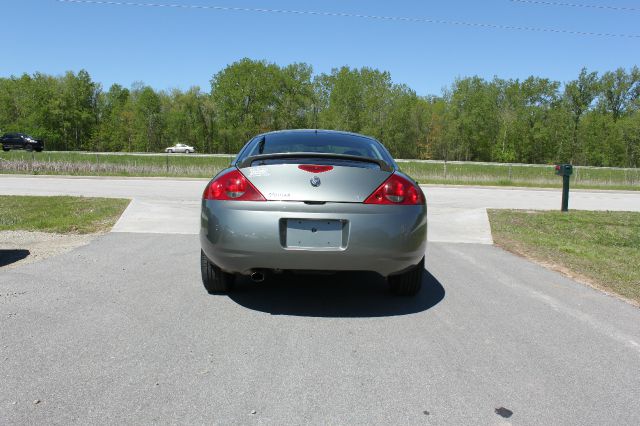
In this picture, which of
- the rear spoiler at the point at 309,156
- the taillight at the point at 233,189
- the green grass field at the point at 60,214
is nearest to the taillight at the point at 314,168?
the rear spoiler at the point at 309,156

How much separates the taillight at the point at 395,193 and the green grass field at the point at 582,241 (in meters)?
2.60

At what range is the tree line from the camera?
69938 mm

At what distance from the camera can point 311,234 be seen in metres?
3.70

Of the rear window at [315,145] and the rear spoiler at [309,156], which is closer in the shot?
the rear spoiler at [309,156]

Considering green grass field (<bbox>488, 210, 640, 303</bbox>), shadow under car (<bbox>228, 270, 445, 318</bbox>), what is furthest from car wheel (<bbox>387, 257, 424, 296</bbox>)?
green grass field (<bbox>488, 210, 640, 303</bbox>)

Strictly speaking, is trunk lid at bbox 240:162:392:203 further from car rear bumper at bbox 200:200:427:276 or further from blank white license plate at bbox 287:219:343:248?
blank white license plate at bbox 287:219:343:248

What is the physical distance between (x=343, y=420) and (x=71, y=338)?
78.7 inches

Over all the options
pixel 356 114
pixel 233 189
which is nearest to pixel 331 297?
pixel 233 189

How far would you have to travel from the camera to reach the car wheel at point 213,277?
170 inches

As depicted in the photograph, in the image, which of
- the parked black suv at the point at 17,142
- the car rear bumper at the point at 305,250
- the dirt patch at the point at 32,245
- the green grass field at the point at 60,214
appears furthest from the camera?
the parked black suv at the point at 17,142

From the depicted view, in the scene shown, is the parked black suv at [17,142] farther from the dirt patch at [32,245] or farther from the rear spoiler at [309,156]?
the rear spoiler at [309,156]

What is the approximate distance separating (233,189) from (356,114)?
67.6 m

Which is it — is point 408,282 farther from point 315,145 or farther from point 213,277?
point 213,277

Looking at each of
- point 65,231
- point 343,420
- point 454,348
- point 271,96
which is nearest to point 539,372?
point 454,348
